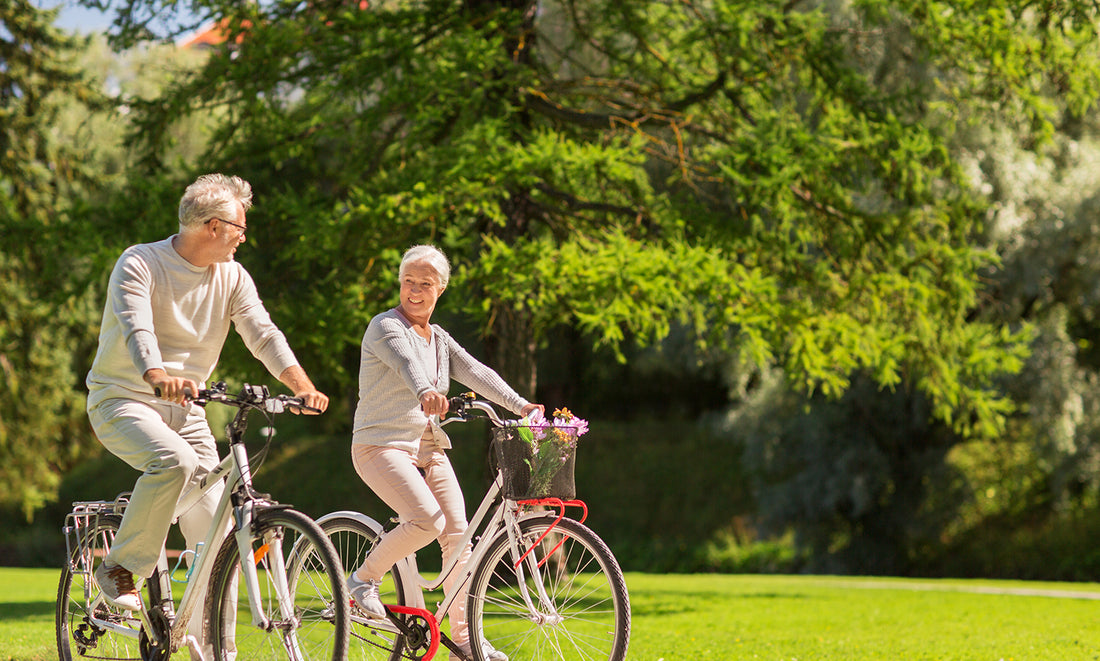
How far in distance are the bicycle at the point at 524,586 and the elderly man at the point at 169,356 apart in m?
0.70

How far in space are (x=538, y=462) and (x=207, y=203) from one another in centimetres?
157

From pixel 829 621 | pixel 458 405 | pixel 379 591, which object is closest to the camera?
pixel 458 405

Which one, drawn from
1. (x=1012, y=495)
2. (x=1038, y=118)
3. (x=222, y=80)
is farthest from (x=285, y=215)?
(x=1012, y=495)

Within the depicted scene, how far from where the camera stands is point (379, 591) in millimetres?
4648

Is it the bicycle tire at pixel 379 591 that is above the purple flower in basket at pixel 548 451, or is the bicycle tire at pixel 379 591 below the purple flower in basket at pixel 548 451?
below

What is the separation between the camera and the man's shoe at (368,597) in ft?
14.9

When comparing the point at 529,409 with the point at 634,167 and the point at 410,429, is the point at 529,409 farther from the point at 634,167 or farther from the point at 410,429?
the point at 634,167

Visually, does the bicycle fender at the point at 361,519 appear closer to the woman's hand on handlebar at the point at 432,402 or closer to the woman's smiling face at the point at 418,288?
the woman's hand on handlebar at the point at 432,402

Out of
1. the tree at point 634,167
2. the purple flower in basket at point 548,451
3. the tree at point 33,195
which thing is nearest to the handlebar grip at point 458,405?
the purple flower in basket at point 548,451

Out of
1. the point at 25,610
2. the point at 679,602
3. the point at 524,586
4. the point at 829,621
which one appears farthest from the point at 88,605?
the point at 679,602

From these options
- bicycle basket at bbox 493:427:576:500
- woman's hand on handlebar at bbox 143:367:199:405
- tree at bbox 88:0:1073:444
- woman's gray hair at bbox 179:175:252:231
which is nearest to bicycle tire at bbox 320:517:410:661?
bicycle basket at bbox 493:427:576:500

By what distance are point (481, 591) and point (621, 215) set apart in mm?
7249

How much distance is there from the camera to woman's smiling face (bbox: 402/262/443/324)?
4574 millimetres

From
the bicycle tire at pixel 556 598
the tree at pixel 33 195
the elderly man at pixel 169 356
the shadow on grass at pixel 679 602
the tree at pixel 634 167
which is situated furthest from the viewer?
the tree at pixel 33 195
